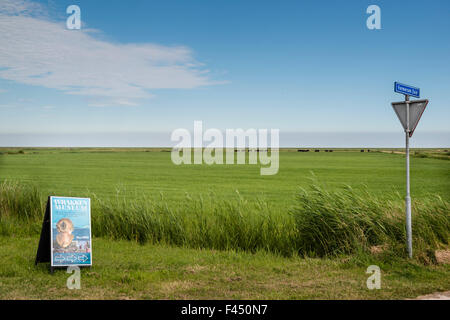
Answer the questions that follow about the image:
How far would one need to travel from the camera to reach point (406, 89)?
856 centimetres

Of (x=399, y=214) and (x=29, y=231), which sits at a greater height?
(x=399, y=214)

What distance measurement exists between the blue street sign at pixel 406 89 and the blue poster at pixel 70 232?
6.74 metres

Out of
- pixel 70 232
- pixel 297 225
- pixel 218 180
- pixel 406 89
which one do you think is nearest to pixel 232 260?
pixel 297 225

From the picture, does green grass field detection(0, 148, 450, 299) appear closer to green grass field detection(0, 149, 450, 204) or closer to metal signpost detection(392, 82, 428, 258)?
metal signpost detection(392, 82, 428, 258)

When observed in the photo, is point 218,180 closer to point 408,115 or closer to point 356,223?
point 356,223

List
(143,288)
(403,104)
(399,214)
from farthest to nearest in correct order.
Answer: (399,214)
(403,104)
(143,288)

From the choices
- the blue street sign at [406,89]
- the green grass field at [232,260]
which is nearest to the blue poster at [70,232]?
the green grass field at [232,260]

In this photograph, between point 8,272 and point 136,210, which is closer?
point 8,272

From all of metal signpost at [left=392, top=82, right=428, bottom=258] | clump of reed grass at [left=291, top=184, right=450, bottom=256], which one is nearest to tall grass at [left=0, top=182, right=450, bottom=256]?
clump of reed grass at [left=291, top=184, right=450, bottom=256]

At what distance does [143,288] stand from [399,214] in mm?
6234

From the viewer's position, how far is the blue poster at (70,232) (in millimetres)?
7836

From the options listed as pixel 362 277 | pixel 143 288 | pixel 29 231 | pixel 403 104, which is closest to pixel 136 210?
pixel 29 231
